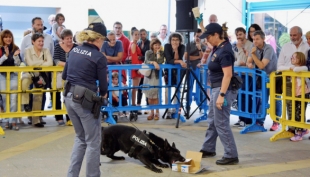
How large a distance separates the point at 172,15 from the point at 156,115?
642cm

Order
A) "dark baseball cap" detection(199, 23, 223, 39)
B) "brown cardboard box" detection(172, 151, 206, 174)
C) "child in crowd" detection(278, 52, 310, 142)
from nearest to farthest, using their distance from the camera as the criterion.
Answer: "brown cardboard box" detection(172, 151, 206, 174)
"dark baseball cap" detection(199, 23, 223, 39)
"child in crowd" detection(278, 52, 310, 142)

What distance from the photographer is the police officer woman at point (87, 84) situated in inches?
189

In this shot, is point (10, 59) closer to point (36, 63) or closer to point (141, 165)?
point (36, 63)

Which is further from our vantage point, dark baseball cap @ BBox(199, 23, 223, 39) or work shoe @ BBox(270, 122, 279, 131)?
work shoe @ BBox(270, 122, 279, 131)

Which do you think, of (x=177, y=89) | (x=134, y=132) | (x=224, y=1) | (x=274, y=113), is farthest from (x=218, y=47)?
(x=224, y=1)

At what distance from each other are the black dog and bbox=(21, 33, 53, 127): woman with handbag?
2.90 m

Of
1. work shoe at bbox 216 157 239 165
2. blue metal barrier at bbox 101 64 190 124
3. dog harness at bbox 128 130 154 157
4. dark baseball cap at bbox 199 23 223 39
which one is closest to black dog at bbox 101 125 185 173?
dog harness at bbox 128 130 154 157

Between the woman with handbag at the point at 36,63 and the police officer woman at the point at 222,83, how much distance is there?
3543mm

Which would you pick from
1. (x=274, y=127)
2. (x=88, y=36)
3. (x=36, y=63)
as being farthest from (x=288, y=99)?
(x=36, y=63)

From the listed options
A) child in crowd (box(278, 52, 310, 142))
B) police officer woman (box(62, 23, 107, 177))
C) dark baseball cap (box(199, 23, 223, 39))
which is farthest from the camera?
child in crowd (box(278, 52, 310, 142))

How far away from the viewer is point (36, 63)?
8578mm

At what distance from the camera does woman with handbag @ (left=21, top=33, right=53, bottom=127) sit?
8562 mm

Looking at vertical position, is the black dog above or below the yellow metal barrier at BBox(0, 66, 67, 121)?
below

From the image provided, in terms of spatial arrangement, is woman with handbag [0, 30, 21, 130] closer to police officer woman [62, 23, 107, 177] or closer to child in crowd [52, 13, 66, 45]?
child in crowd [52, 13, 66, 45]
